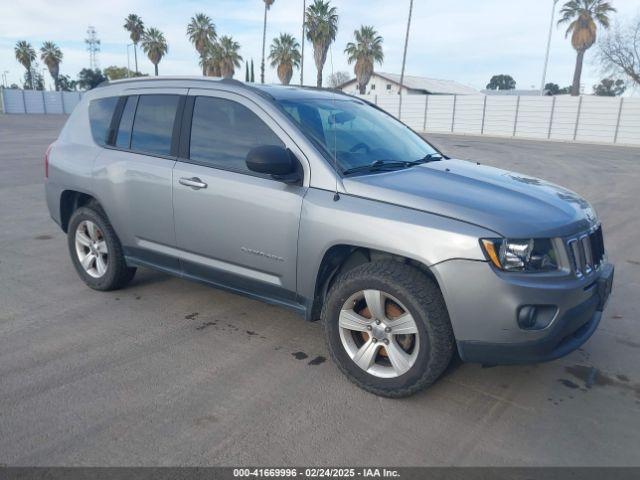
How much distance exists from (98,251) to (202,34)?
57.9 metres

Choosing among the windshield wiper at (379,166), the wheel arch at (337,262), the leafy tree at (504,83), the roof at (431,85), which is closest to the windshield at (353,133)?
the windshield wiper at (379,166)

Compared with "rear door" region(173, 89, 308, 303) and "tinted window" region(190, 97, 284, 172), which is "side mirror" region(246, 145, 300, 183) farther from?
"tinted window" region(190, 97, 284, 172)

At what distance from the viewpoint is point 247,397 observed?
10.3ft

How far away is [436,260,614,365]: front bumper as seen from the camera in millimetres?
2748

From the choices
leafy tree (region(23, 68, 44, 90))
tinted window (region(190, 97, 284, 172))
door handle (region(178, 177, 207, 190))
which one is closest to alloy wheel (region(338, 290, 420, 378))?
tinted window (region(190, 97, 284, 172))

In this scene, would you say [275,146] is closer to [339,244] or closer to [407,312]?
[339,244]

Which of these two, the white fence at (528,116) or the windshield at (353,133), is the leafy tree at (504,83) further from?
the windshield at (353,133)

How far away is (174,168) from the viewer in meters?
3.99

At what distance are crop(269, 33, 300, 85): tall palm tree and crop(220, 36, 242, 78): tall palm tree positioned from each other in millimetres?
4278

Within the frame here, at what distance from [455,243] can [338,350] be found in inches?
41.3

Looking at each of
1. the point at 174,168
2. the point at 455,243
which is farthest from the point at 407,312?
the point at 174,168

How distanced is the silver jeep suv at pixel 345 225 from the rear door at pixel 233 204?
10 mm

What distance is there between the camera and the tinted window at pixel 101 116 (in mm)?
4637

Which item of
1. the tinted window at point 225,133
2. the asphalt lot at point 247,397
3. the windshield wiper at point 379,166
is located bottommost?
the asphalt lot at point 247,397
